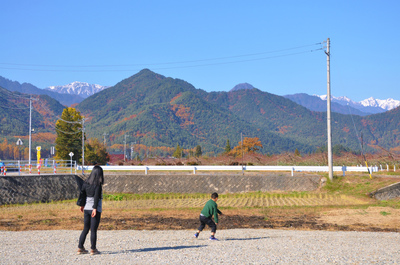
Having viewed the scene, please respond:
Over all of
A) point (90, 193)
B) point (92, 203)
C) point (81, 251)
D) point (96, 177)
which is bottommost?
point (81, 251)

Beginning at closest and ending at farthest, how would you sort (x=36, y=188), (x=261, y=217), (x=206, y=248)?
1. (x=206, y=248)
2. (x=261, y=217)
3. (x=36, y=188)

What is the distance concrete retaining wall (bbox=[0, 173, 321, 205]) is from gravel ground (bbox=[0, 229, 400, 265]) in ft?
54.2

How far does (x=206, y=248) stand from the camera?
1135 cm

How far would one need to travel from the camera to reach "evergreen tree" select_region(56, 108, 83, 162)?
2963 inches

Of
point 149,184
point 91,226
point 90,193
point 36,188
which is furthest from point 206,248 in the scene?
point 149,184

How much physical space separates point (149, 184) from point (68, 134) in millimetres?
40293

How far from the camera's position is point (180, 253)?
10586 mm

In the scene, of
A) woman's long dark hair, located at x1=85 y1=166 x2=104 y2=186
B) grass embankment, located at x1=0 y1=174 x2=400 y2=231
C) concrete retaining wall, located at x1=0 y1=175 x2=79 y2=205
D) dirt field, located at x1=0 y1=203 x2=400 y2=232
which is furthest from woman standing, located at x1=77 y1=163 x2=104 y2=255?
concrete retaining wall, located at x1=0 y1=175 x2=79 y2=205

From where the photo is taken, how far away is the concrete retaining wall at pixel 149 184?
30422mm

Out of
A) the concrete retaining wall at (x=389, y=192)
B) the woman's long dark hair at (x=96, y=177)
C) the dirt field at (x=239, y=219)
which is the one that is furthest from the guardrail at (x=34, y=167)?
the woman's long dark hair at (x=96, y=177)

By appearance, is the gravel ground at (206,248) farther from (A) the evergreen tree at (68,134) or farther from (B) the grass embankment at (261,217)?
(A) the evergreen tree at (68,134)

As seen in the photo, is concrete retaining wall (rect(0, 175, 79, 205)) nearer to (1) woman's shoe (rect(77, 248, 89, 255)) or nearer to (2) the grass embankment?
(2) the grass embankment

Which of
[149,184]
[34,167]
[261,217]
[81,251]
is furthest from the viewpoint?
[34,167]

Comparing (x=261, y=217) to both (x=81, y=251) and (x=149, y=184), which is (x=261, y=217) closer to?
(x=81, y=251)
